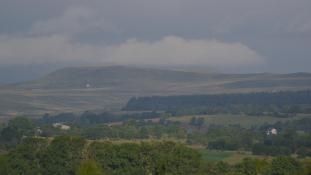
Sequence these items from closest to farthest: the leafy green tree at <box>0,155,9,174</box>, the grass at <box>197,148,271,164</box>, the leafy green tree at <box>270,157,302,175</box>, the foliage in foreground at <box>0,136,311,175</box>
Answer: the foliage in foreground at <box>0,136,311,175</box>, the leafy green tree at <box>270,157,302,175</box>, the leafy green tree at <box>0,155,9,174</box>, the grass at <box>197,148,271,164</box>

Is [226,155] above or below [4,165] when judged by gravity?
below

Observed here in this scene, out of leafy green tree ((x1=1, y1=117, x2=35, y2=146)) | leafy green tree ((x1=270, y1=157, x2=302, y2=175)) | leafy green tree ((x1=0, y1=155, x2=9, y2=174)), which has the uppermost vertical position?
leafy green tree ((x1=0, y1=155, x2=9, y2=174))

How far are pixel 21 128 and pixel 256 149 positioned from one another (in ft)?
149

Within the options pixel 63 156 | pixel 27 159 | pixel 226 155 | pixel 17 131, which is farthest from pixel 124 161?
pixel 17 131

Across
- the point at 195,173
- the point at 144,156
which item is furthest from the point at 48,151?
the point at 195,173

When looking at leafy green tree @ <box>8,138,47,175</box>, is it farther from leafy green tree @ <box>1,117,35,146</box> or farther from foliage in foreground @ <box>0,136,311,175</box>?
leafy green tree @ <box>1,117,35,146</box>

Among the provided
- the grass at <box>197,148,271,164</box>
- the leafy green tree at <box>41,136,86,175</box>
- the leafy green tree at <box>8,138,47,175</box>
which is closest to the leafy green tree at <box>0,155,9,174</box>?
the leafy green tree at <box>8,138,47,175</box>

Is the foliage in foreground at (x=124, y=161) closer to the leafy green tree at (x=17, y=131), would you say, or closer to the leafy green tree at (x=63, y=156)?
the leafy green tree at (x=63, y=156)

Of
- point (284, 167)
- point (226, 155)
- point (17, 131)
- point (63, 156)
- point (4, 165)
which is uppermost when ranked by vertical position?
point (63, 156)

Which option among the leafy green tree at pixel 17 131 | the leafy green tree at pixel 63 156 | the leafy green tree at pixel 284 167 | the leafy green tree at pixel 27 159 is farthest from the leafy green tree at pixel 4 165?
the leafy green tree at pixel 17 131

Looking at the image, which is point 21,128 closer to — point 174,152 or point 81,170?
point 174,152

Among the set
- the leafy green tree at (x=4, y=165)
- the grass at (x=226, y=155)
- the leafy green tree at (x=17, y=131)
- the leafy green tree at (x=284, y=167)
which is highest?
the leafy green tree at (x=4, y=165)

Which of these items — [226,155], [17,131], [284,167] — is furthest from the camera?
[17,131]

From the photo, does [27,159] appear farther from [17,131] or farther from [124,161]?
[17,131]
